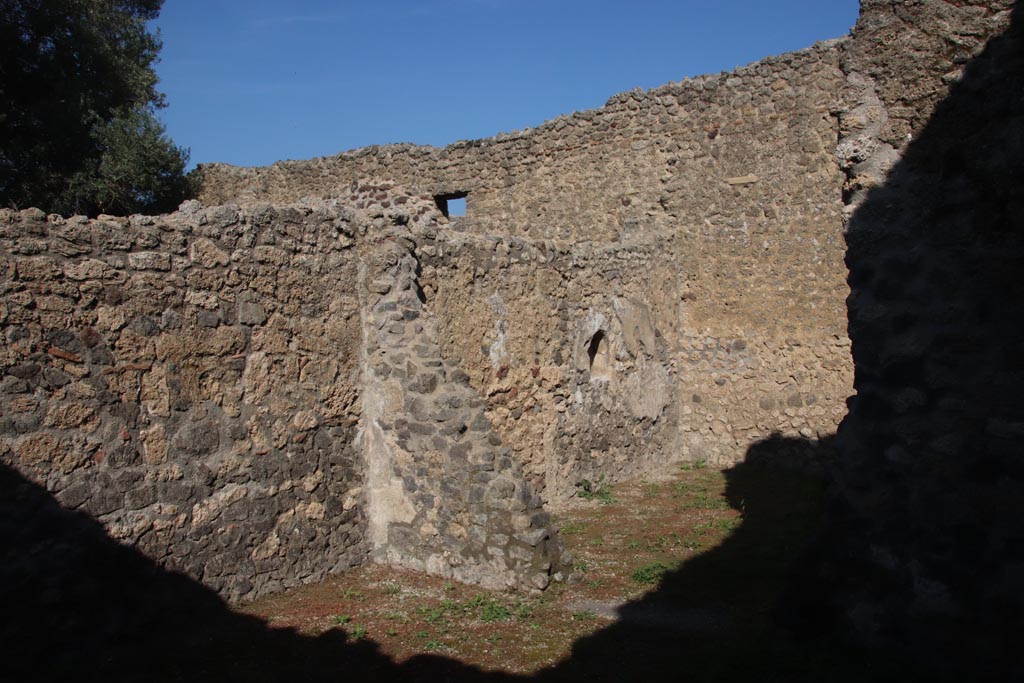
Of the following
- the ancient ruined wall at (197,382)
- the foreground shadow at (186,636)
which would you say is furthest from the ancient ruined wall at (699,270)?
the foreground shadow at (186,636)

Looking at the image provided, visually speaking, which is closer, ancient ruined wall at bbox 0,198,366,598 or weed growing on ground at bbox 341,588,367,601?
ancient ruined wall at bbox 0,198,366,598

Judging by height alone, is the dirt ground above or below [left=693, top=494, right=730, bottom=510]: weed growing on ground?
below

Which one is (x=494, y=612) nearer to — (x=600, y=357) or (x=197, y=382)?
(x=197, y=382)

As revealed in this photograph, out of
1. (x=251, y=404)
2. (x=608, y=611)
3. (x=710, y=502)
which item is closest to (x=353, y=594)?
(x=251, y=404)

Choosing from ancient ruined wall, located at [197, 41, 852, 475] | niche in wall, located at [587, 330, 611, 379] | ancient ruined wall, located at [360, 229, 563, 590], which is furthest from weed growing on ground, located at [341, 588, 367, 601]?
niche in wall, located at [587, 330, 611, 379]

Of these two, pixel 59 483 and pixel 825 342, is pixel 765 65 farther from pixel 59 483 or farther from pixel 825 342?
pixel 59 483

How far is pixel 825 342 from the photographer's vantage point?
35.4 ft

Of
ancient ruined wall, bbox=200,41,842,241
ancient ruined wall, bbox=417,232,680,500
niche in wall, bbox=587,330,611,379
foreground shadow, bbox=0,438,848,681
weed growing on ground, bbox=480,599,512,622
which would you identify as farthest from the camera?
ancient ruined wall, bbox=200,41,842,241

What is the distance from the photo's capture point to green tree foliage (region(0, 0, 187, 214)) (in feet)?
52.8

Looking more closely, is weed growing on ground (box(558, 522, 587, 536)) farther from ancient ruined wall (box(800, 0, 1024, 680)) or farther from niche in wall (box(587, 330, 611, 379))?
ancient ruined wall (box(800, 0, 1024, 680))

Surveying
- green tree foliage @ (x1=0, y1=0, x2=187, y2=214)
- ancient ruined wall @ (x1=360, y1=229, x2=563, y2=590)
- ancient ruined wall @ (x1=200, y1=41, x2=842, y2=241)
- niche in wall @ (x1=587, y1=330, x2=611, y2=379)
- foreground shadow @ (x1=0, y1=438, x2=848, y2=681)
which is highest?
green tree foliage @ (x1=0, y1=0, x2=187, y2=214)

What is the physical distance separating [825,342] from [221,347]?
7.82 meters

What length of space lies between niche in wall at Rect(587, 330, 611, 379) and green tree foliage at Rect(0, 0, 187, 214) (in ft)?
37.1

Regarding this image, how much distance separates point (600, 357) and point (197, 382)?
5835 millimetres
